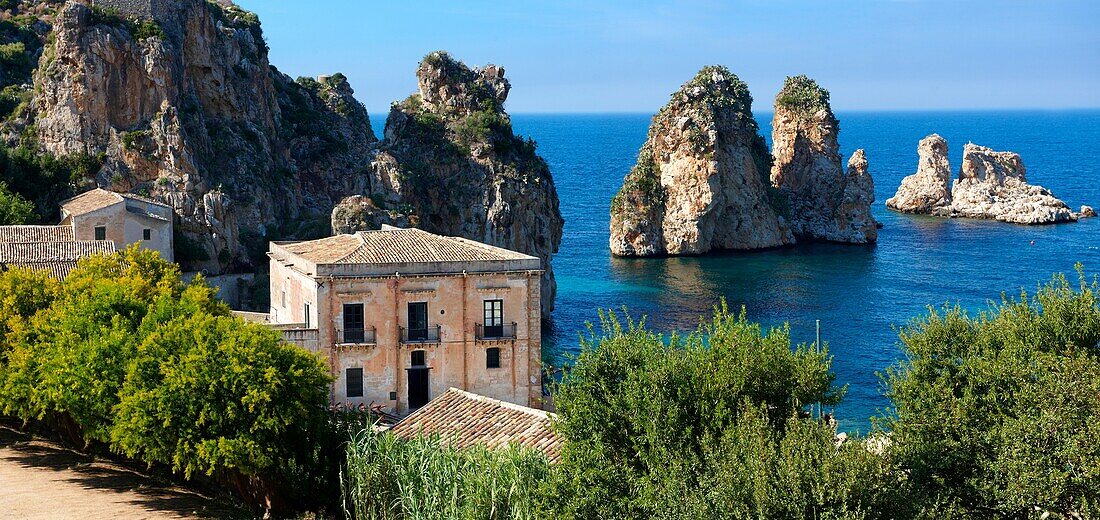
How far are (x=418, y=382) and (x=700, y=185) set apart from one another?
74.0 m

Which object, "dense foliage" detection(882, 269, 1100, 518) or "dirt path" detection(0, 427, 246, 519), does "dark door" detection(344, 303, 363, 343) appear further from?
"dense foliage" detection(882, 269, 1100, 518)

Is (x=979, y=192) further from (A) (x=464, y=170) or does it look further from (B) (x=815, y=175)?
(A) (x=464, y=170)

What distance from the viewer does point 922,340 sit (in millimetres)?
27750

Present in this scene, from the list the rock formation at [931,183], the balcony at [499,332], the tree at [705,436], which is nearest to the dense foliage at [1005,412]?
the tree at [705,436]

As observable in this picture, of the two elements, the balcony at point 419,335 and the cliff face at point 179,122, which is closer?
the balcony at point 419,335

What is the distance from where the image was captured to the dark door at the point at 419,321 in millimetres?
43219

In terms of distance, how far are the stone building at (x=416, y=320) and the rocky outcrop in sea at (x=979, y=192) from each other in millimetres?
101213

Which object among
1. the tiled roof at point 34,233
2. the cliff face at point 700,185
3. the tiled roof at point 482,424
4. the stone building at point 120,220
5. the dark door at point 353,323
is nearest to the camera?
the tiled roof at point 482,424

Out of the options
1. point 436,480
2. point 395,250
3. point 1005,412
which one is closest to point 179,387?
point 436,480

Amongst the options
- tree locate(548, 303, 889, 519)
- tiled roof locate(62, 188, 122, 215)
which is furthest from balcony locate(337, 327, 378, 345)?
tiled roof locate(62, 188, 122, 215)

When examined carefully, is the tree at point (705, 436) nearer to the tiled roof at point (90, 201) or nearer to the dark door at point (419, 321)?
the dark door at point (419, 321)

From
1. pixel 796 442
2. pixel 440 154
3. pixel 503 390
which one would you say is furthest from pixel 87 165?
pixel 796 442

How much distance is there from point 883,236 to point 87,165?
80.1m

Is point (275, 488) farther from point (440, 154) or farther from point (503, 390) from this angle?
point (440, 154)
